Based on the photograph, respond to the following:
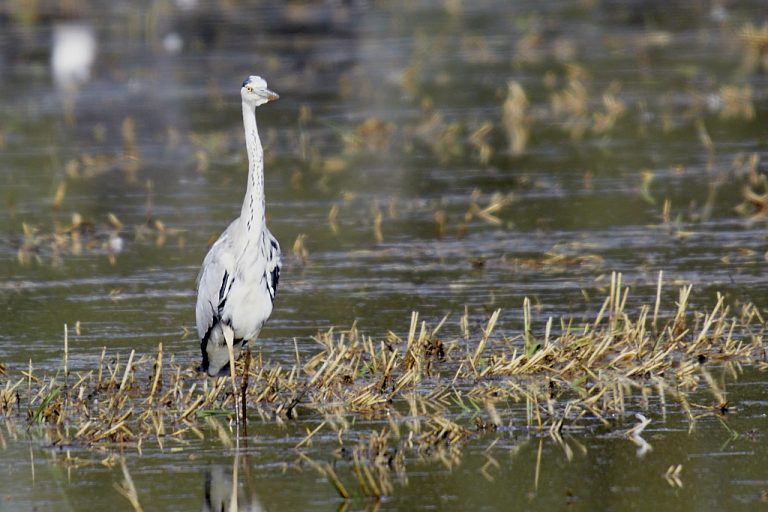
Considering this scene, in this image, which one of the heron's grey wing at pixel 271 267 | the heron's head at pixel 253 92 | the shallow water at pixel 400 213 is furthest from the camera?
the heron's head at pixel 253 92

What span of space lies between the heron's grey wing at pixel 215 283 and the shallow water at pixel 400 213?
0.81m

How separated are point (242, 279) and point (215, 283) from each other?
188 millimetres

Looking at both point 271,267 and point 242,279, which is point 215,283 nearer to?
point 242,279

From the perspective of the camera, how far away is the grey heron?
807 cm

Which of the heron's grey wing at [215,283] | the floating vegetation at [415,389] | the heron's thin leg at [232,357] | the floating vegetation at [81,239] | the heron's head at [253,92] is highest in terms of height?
the heron's head at [253,92]

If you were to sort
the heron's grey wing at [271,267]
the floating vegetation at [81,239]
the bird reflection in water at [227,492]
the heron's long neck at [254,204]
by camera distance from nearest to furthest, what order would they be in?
the bird reflection in water at [227,492], the heron's long neck at [254,204], the heron's grey wing at [271,267], the floating vegetation at [81,239]

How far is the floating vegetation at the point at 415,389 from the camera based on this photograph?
7.30 meters

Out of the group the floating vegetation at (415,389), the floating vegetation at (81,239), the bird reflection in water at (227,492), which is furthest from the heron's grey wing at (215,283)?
the floating vegetation at (81,239)

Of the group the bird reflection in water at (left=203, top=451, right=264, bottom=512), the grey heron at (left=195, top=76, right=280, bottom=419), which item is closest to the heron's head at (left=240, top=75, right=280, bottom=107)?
the grey heron at (left=195, top=76, right=280, bottom=419)

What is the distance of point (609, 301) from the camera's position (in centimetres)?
971

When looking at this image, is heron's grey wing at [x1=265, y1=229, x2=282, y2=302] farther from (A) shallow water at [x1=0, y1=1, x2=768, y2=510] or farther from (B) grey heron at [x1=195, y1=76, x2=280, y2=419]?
(A) shallow water at [x1=0, y1=1, x2=768, y2=510]

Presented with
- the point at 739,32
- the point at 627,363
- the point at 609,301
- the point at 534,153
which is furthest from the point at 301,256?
the point at 739,32

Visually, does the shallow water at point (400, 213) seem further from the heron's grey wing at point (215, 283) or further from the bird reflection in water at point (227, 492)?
the heron's grey wing at point (215, 283)

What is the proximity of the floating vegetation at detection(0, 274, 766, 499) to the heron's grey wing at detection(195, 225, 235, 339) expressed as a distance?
31cm
